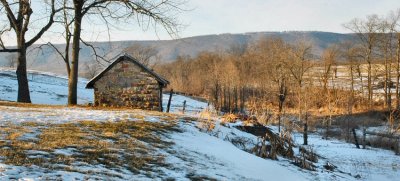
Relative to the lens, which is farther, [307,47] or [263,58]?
[263,58]

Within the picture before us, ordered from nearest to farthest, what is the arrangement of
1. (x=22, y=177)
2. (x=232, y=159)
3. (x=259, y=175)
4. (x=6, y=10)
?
1. (x=22, y=177)
2. (x=259, y=175)
3. (x=232, y=159)
4. (x=6, y=10)

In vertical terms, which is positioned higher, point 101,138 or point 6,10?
point 6,10

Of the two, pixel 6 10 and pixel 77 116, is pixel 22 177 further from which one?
pixel 6 10

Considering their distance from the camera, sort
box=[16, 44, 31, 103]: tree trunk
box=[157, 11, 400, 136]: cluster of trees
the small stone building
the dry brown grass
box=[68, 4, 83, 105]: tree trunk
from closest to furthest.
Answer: the dry brown grass
box=[68, 4, 83, 105]: tree trunk
the small stone building
box=[16, 44, 31, 103]: tree trunk
box=[157, 11, 400, 136]: cluster of trees

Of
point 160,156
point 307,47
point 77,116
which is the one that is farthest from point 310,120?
point 160,156

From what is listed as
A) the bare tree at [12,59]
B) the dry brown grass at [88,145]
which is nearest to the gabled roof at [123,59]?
the dry brown grass at [88,145]

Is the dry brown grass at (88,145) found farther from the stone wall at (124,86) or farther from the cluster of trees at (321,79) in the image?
the cluster of trees at (321,79)

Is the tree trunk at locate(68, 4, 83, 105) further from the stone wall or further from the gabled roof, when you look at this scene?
the stone wall

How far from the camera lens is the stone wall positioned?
2314 centimetres

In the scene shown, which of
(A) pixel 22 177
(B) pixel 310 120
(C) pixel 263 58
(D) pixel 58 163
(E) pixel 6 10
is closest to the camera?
(A) pixel 22 177

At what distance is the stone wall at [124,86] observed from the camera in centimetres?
2314

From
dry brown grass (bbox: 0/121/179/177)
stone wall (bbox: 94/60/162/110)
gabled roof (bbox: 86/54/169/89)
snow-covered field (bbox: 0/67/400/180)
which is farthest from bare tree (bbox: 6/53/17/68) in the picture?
dry brown grass (bbox: 0/121/179/177)

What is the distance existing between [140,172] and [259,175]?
322cm

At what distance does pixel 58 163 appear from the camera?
7.99m
